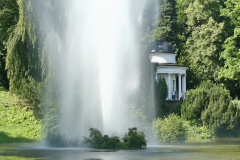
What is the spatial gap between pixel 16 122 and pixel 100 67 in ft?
51.8

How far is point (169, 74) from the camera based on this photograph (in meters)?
64.1

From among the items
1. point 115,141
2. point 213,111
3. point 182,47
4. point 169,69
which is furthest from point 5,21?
point 115,141

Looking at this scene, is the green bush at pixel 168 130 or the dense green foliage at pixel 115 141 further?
the green bush at pixel 168 130

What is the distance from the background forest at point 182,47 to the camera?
43.2 m

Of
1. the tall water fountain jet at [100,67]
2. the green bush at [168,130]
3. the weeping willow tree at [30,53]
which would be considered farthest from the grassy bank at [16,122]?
the green bush at [168,130]

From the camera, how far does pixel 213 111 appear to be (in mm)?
47312

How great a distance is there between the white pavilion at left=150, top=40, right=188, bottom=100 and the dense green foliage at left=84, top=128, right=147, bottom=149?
32.4m

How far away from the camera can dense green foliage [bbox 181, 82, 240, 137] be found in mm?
46812

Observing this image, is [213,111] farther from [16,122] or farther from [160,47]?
[160,47]

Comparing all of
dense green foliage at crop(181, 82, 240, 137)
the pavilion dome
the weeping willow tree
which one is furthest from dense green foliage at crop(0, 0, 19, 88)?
dense green foliage at crop(181, 82, 240, 137)

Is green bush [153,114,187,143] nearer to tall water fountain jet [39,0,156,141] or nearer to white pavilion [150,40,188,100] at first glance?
tall water fountain jet [39,0,156,141]

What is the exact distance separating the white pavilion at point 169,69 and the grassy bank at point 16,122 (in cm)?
1898

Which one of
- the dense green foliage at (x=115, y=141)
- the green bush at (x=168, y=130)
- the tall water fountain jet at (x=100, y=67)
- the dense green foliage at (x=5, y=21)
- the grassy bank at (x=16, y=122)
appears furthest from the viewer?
the dense green foliage at (x=5, y=21)

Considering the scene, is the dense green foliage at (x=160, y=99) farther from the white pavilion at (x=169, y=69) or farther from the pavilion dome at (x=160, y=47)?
the pavilion dome at (x=160, y=47)
